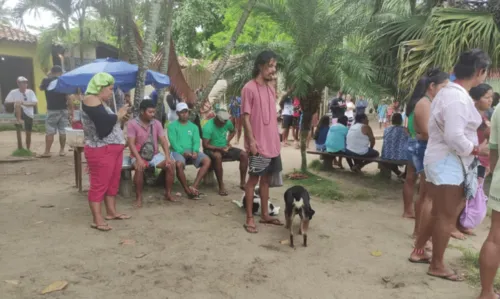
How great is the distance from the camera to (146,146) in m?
5.53

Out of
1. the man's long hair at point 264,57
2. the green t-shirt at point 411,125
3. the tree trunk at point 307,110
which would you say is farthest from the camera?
the tree trunk at point 307,110

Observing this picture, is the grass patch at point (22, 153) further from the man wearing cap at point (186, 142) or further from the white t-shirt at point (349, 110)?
the white t-shirt at point (349, 110)

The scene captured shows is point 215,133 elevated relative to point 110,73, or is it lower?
lower

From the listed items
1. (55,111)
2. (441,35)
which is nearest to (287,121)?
(55,111)

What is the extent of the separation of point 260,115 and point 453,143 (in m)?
2.04

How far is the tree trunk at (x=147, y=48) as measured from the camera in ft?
18.3

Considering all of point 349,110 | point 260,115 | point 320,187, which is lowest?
point 320,187

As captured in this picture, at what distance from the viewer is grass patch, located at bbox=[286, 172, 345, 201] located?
6.34 m

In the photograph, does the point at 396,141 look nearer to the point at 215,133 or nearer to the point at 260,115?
the point at 215,133

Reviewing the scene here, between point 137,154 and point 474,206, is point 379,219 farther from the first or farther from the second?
point 137,154

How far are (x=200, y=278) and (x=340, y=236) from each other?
1.82 m

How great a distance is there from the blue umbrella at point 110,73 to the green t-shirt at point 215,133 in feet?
2.99

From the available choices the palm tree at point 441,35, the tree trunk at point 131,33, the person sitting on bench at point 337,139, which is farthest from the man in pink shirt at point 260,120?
the person sitting on bench at point 337,139

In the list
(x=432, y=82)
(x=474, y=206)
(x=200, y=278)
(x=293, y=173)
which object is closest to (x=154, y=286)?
(x=200, y=278)
